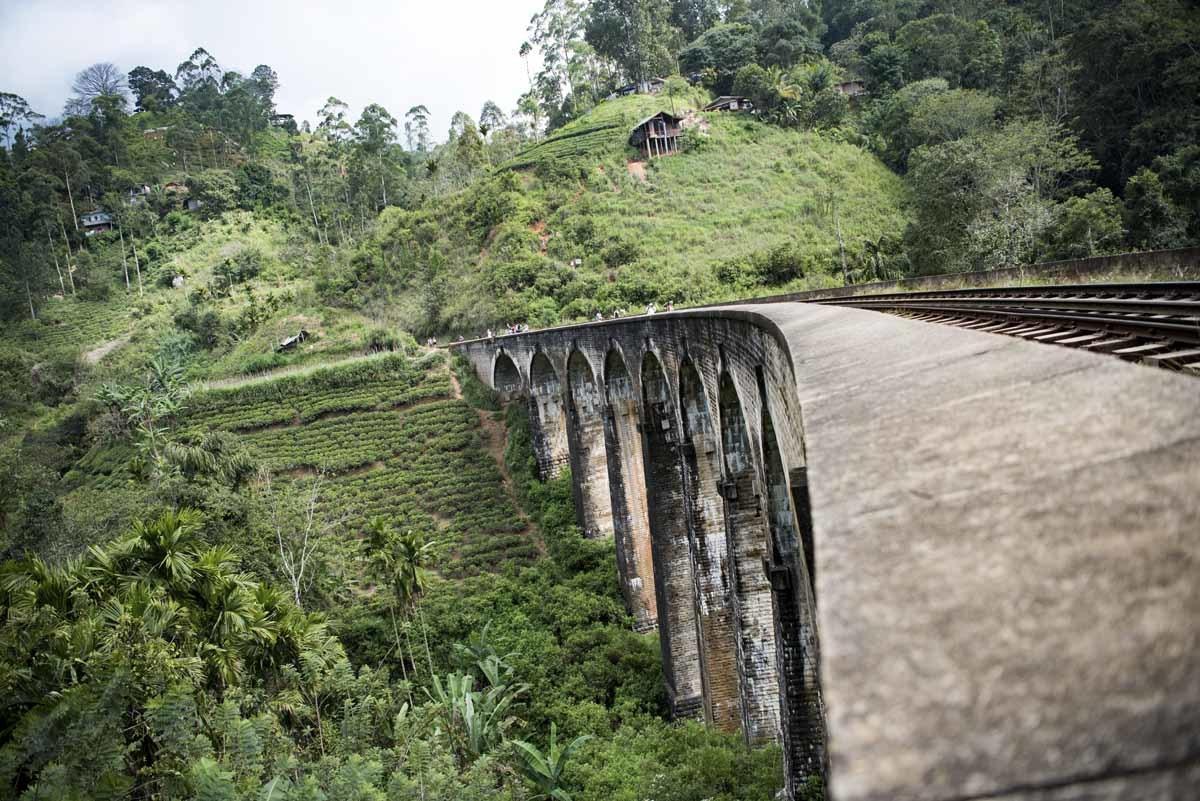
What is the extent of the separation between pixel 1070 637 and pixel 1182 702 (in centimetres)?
15

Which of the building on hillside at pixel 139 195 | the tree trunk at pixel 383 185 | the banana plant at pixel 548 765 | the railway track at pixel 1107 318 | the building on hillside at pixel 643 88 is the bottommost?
the banana plant at pixel 548 765

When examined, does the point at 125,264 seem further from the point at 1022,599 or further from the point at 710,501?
the point at 1022,599

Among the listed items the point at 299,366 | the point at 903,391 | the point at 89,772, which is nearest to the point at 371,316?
the point at 299,366

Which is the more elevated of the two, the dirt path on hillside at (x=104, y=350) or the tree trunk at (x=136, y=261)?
the tree trunk at (x=136, y=261)

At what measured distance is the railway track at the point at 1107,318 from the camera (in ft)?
13.1

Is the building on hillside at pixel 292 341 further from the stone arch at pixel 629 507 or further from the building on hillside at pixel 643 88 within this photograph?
the building on hillside at pixel 643 88

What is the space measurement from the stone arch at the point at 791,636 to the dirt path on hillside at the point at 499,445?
Result: 1854 centimetres

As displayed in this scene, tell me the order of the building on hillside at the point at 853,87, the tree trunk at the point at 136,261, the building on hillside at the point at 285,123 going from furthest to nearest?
the building on hillside at the point at 285,123
the tree trunk at the point at 136,261
the building on hillside at the point at 853,87

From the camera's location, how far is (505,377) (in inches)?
1364

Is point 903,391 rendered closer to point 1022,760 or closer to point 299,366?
point 1022,760

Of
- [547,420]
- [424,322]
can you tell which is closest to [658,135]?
[424,322]

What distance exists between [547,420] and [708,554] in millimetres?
15233

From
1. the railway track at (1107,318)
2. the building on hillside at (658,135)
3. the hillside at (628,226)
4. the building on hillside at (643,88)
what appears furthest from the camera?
the building on hillside at (643,88)

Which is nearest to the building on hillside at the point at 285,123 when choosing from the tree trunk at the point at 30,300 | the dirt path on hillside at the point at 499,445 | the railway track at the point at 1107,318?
the tree trunk at the point at 30,300
